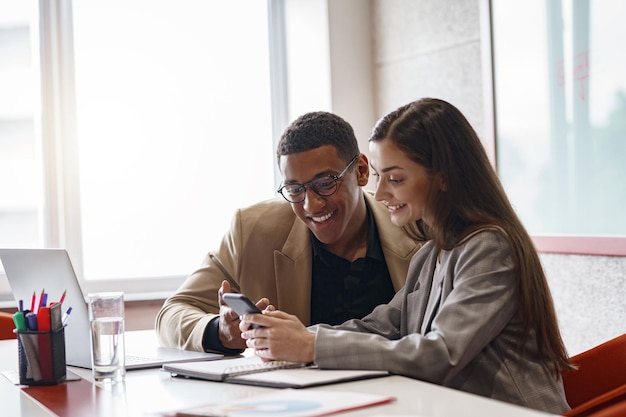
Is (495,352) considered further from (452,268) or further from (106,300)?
(106,300)

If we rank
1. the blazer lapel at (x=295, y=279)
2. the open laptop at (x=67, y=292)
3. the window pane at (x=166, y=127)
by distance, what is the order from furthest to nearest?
1. the window pane at (x=166, y=127)
2. the blazer lapel at (x=295, y=279)
3. the open laptop at (x=67, y=292)

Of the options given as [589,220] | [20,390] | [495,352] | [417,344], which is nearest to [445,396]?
[417,344]

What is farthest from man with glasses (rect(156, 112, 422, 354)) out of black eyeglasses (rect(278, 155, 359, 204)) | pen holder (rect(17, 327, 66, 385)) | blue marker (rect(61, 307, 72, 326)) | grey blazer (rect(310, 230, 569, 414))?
grey blazer (rect(310, 230, 569, 414))

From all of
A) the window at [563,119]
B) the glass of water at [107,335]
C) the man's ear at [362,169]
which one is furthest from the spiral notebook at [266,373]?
the window at [563,119]

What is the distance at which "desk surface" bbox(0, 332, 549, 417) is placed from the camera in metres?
1.25

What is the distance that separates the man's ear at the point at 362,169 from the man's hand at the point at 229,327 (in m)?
0.62

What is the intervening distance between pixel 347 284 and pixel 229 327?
54cm

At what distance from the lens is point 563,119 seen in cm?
293

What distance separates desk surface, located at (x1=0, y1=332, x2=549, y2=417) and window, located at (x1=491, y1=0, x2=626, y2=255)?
1.53 meters

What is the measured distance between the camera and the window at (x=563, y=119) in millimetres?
2705

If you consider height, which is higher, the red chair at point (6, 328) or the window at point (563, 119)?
the window at point (563, 119)

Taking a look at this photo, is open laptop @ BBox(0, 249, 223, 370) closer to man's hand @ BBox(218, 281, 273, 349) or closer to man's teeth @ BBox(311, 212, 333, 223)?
man's hand @ BBox(218, 281, 273, 349)

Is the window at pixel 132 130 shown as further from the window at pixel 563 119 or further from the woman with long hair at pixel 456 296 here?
the woman with long hair at pixel 456 296

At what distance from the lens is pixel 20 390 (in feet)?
5.65
